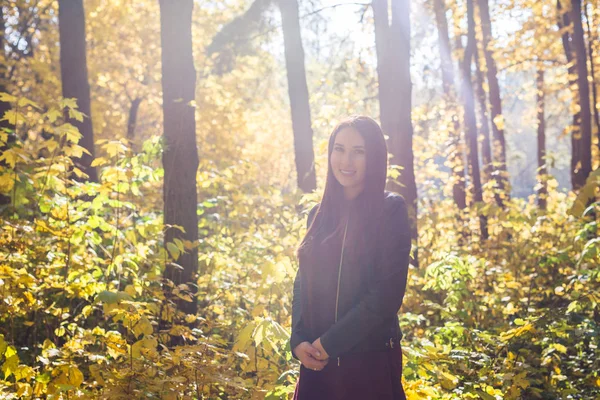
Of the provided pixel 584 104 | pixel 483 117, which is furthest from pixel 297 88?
pixel 483 117

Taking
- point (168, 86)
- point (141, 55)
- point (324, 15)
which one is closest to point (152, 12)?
point (141, 55)

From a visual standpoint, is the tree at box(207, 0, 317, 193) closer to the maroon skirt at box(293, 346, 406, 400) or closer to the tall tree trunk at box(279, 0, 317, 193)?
the tall tree trunk at box(279, 0, 317, 193)

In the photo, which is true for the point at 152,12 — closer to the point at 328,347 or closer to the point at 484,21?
the point at 484,21

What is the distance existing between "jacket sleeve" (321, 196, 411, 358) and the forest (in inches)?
26.4

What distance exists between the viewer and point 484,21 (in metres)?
14.3

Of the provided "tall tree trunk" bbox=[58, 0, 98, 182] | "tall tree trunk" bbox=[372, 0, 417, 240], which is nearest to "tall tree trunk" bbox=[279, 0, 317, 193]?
"tall tree trunk" bbox=[372, 0, 417, 240]

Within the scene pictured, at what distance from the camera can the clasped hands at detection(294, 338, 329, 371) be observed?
2823 millimetres

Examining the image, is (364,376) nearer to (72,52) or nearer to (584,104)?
(72,52)

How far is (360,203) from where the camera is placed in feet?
9.82

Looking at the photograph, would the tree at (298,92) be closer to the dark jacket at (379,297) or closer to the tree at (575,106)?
the tree at (575,106)

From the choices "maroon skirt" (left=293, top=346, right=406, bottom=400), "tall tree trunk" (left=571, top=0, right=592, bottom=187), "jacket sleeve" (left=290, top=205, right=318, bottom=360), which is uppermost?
"tall tree trunk" (left=571, top=0, right=592, bottom=187)

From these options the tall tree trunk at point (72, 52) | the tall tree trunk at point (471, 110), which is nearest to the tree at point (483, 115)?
the tall tree trunk at point (471, 110)

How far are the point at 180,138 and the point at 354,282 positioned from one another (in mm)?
3600

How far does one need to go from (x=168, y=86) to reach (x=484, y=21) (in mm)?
10262
